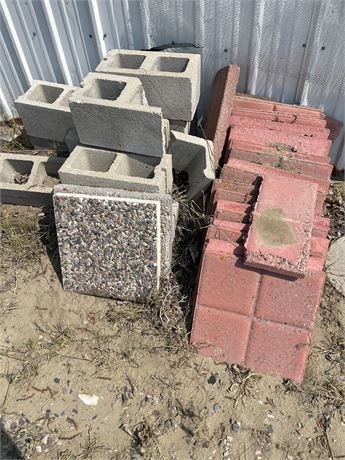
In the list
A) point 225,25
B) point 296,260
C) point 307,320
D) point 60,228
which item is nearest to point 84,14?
point 225,25

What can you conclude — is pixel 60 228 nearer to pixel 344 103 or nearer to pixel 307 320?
pixel 307 320

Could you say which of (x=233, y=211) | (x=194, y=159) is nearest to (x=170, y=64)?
(x=194, y=159)

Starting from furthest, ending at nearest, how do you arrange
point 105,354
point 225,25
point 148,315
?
1. point 225,25
2. point 148,315
3. point 105,354

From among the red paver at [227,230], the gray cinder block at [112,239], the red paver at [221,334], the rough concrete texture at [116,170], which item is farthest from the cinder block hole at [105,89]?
the red paver at [221,334]

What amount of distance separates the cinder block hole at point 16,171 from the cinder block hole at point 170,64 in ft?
4.99

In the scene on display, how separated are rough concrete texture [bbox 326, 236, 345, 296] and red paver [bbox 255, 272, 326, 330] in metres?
0.67

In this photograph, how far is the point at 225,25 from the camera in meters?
3.77

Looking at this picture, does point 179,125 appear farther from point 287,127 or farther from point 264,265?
point 264,265

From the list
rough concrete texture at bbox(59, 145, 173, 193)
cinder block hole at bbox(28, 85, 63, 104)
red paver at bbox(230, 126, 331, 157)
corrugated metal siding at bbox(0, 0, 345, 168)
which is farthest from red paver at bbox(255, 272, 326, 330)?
cinder block hole at bbox(28, 85, 63, 104)

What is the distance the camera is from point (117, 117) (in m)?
3.16

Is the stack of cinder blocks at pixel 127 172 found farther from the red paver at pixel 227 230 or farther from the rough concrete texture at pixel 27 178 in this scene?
the rough concrete texture at pixel 27 178

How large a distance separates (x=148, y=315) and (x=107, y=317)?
33 centimetres

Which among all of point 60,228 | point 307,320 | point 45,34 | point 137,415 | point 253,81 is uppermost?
point 45,34

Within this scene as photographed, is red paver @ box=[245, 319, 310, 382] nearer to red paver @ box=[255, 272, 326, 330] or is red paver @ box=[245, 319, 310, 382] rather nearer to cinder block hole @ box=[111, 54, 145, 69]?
red paver @ box=[255, 272, 326, 330]
